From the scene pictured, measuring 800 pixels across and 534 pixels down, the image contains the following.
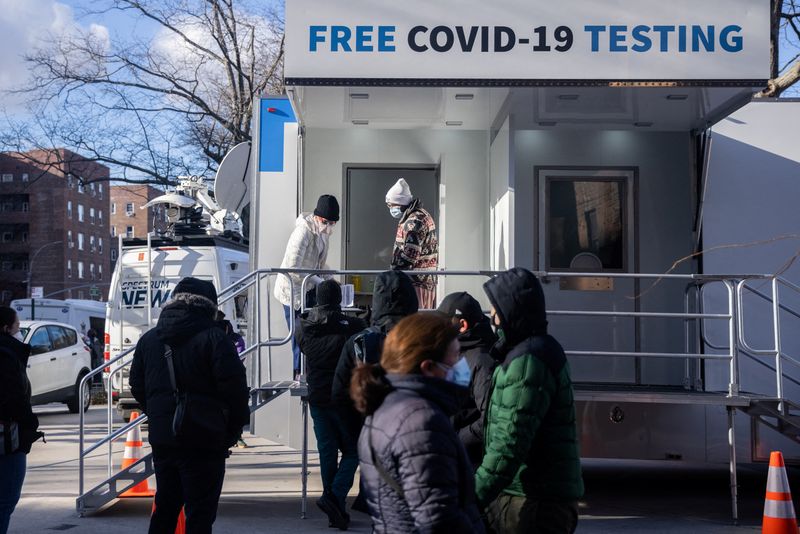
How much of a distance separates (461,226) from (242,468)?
13.2 ft

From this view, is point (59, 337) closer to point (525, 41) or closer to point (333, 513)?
point (333, 513)

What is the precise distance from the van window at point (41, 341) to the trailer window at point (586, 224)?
38.5 ft

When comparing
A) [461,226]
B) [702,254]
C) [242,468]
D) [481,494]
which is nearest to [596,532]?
[702,254]

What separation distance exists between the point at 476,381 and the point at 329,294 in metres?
2.15

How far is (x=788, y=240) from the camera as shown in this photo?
8.73 metres

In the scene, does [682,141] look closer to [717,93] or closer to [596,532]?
[717,93]

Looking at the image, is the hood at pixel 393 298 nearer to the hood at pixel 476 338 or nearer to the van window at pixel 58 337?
the hood at pixel 476 338

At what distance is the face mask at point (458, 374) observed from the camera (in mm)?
3339

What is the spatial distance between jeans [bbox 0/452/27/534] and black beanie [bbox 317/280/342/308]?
8.25ft

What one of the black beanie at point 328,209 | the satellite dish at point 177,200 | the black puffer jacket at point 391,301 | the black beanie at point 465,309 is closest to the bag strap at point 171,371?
the black puffer jacket at point 391,301

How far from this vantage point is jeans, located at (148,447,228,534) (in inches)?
201

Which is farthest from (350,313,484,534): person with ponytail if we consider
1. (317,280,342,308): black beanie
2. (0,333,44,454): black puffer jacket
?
(317,280,342,308): black beanie

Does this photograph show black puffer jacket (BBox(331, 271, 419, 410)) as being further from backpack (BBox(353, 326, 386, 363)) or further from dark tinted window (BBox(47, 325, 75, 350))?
dark tinted window (BBox(47, 325, 75, 350))

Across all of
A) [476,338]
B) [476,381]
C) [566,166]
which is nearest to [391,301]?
[476,338]
